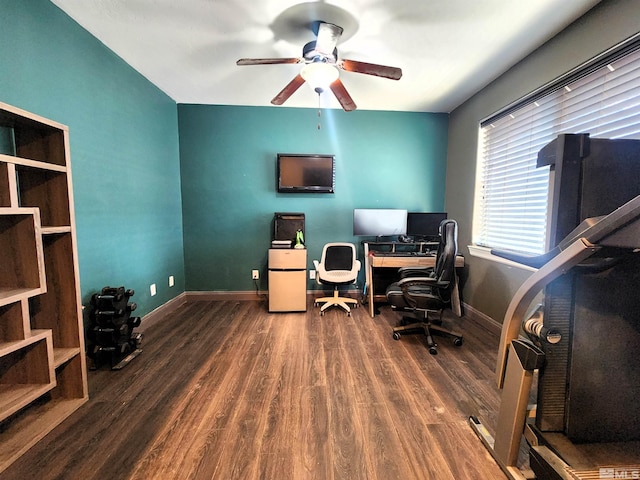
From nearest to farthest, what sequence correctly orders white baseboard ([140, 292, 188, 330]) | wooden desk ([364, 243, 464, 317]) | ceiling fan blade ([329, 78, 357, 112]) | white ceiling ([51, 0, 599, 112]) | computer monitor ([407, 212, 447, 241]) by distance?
white ceiling ([51, 0, 599, 112]) < ceiling fan blade ([329, 78, 357, 112]) < white baseboard ([140, 292, 188, 330]) < wooden desk ([364, 243, 464, 317]) < computer monitor ([407, 212, 447, 241])

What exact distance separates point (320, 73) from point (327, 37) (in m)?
0.22

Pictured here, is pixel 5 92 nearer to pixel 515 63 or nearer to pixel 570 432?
pixel 570 432

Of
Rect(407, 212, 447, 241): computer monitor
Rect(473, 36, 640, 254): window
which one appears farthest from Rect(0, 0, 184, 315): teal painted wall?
Rect(473, 36, 640, 254): window

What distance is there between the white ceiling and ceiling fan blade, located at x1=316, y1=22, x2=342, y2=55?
6 cm

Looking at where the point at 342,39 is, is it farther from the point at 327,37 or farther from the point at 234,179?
the point at 234,179

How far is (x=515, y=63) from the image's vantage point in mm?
2340

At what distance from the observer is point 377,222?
11.3 feet

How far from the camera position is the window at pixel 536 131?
5.25ft

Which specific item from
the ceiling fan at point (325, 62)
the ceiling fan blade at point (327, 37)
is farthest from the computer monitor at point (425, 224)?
the ceiling fan blade at point (327, 37)

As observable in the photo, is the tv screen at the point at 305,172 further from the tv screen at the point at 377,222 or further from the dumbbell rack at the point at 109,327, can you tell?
the dumbbell rack at the point at 109,327

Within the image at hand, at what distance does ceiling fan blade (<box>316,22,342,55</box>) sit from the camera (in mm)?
1824

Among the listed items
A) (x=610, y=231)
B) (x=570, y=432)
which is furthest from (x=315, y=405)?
(x=610, y=231)
